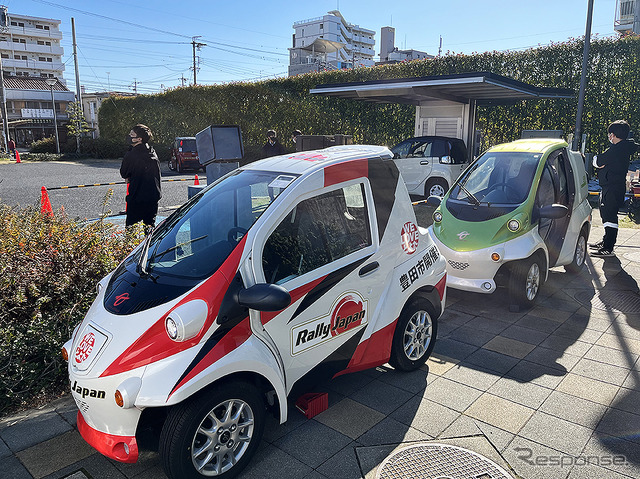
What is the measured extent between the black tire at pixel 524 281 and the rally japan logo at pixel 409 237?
2.08 meters

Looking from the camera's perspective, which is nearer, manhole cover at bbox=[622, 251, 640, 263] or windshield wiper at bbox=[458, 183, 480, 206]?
windshield wiper at bbox=[458, 183, 480, 206]

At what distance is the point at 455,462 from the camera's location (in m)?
3.20

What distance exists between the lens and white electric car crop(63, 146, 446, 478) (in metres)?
2.76

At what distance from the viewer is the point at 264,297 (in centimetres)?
283

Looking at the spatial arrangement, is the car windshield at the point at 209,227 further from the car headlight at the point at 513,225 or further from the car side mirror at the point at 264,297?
the car headlight at the point at 513,225

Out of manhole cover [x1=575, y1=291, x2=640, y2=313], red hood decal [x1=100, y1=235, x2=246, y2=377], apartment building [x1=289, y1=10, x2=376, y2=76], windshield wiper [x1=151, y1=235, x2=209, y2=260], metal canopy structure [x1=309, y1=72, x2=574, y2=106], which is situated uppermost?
apartment building [x1=289, y1=10, x2=376, y2=76]

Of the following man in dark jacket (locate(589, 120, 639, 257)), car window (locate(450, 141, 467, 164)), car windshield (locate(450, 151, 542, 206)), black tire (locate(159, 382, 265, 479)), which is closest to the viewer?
black tire (locate(159, 382, 265, 479))

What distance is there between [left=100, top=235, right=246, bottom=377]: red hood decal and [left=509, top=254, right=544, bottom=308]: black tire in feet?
13.2

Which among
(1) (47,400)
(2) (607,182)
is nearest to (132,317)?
(1) (47,400)

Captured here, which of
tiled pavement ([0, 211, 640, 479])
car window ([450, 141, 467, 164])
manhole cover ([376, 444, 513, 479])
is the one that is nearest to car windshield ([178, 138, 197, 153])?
car window ([450, 141, 467, 164])

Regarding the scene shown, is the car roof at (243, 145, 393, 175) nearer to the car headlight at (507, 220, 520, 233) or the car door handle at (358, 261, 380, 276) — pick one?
the car door handle at (358, 261, 380, 276)

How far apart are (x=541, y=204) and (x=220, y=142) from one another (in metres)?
4.12

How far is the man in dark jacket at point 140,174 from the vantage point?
6871 millimetres

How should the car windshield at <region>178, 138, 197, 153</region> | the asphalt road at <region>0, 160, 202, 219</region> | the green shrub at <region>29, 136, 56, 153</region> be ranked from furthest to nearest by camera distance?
the green shrub at <region>29, 136, 56, 153</region>, the car windshield at <region>178, 138, 197, 153</region>, the asphalt road at <region>0, 160, 202, 219</region>
